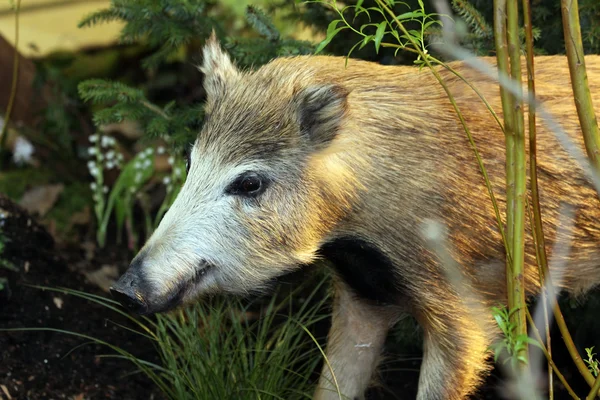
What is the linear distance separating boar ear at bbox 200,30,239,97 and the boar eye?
15.4 inches

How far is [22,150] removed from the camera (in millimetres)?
5293

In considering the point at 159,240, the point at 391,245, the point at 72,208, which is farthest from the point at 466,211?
the point at 72,208

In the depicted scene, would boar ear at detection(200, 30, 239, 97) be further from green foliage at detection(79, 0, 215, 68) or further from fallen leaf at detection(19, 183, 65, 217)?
fallen leaf at detection(19, 183, 65, 217)

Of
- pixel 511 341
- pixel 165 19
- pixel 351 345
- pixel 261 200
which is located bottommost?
pixel 351 345

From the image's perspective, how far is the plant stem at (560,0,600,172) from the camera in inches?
84.9

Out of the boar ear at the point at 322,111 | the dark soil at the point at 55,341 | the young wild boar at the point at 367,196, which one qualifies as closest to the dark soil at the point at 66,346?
the dark soil at the point at 55,341

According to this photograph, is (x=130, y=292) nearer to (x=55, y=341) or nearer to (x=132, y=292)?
(x=132, y=292)

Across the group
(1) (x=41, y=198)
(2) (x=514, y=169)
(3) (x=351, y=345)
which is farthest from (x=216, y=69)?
(1) (x=41, y=198)

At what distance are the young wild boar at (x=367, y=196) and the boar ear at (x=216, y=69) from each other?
0.23 feet

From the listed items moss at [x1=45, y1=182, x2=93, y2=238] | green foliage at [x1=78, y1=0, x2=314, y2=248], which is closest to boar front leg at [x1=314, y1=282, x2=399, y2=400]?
green foliage at [x1=78, y1=0, x2=314, y2=248]

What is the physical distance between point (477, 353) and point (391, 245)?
1.60ft

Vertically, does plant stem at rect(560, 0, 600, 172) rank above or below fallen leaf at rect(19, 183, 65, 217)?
above

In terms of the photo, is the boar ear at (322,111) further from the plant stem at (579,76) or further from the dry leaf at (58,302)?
the dry leaf at (58,302)

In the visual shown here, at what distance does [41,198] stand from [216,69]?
7.79 feet
